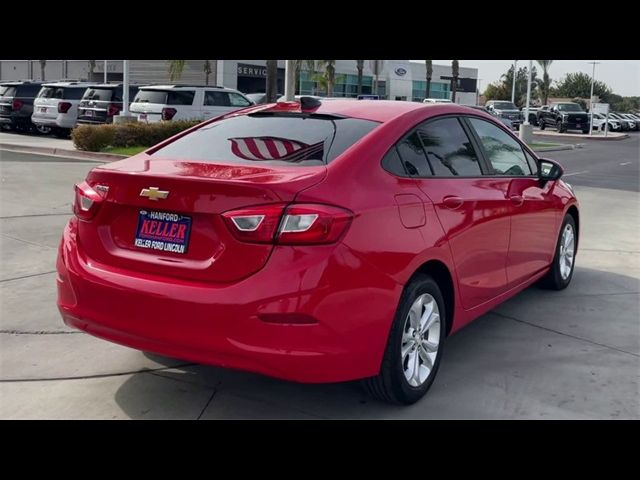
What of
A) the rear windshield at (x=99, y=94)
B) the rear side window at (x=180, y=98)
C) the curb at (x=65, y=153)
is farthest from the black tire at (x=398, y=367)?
the rear windshield at (x=99, y=94)

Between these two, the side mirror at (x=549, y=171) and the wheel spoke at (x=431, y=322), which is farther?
the side mirror at (x=549, y=171)

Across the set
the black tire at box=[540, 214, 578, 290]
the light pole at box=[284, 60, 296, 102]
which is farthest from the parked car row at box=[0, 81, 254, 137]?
the black tire at box=[540, 214, 578, 290]

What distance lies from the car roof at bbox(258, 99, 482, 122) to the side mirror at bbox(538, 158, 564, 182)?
1.35 metres

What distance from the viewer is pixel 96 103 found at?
2278 centimetres

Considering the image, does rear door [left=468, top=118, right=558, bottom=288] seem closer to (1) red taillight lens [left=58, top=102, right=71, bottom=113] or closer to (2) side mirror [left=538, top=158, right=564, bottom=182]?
(2) side mirror [left=538, top=158, right=564, bottom=182]

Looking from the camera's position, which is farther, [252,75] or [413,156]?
[252,75]

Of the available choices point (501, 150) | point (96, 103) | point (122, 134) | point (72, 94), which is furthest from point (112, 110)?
point (501, 150)

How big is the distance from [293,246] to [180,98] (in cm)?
1833

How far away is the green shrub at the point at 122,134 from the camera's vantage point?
59.7 ft

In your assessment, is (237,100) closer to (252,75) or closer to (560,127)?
(252,75)

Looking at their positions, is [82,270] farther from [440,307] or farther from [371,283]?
[440,307]

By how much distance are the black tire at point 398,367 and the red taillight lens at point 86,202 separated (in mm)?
1649

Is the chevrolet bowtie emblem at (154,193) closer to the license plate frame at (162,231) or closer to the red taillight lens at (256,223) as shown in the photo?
the license plate frame at (162,231)
